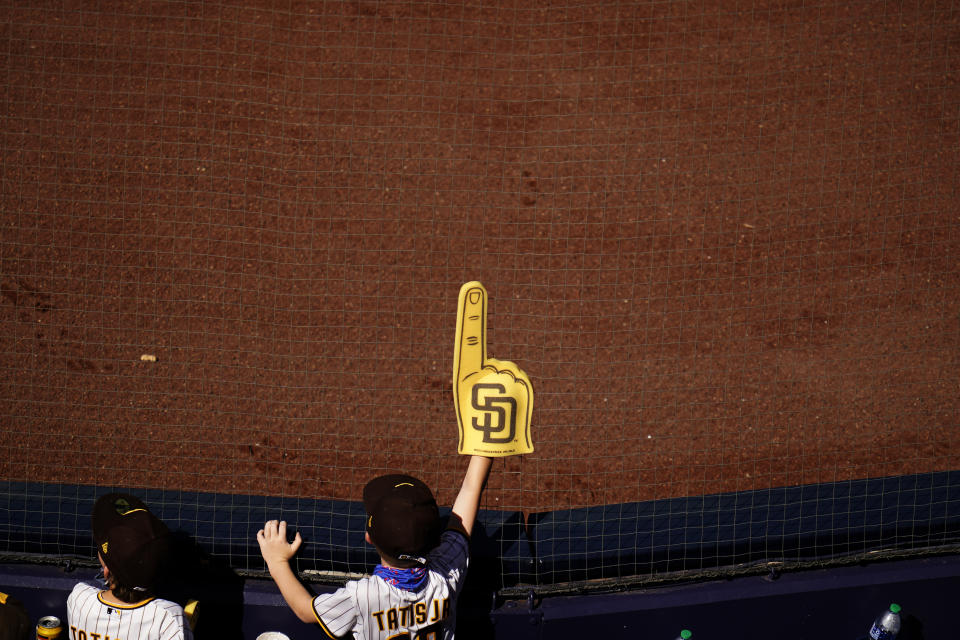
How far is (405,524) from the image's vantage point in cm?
241

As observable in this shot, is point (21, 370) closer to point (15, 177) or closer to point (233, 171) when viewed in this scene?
point (15, 177)

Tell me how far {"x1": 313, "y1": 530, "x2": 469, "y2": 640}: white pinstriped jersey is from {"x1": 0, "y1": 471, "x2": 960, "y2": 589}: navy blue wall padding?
114 centimetres

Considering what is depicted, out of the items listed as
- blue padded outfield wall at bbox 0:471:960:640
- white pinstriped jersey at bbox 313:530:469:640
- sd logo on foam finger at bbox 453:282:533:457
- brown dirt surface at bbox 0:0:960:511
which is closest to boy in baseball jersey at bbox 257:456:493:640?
white pinstriped jersey at bbox 313:530:469:640

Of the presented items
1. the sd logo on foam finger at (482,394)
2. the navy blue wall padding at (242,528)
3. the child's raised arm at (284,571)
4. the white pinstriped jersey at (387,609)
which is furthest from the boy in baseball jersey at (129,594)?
the sd logo on foam finger at (482,394)

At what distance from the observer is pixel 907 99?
5.37 m

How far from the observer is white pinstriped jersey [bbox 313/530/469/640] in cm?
253

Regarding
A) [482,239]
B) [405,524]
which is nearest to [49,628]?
[405,524]

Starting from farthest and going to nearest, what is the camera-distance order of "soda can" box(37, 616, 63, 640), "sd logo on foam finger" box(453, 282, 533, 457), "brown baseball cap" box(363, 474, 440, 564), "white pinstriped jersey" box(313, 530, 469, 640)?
"soda can" box(37, 616, 63, 640), "sd logo on foam finger" box(453, 282, 533, 457), "white pinstriped jersey" box(313, 530, 469, 640), "brown baseball cap" box(363, 474, 440, 564)

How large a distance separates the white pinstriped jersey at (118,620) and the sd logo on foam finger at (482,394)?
1143 mm

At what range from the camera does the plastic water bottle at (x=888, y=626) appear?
3.68 metres

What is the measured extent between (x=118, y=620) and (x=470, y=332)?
1.51m

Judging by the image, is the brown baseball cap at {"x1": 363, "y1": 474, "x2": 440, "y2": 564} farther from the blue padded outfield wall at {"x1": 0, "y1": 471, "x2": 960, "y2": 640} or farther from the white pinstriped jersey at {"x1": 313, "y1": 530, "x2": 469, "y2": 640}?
the blue padded outfield wall at {"x1": 0, "y1": 471, "x2": 960, "y2": 640}

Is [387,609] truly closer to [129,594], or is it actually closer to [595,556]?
[129,594]

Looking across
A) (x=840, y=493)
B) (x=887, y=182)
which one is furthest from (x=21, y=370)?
(x=887, y=182)
